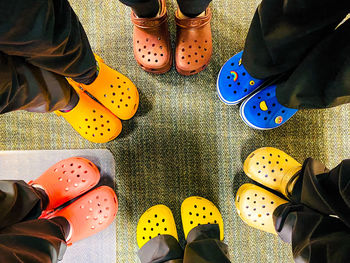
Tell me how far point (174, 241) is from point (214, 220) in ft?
0.46

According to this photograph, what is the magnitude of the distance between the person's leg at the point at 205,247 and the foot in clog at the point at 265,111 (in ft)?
1.16

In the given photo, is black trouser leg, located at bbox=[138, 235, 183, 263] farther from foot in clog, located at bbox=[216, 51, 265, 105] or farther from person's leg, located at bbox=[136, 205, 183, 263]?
foot in clog, located at bbox=[216, 51, 265, 105]

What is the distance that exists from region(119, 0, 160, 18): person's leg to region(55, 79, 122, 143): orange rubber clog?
1.00 ft

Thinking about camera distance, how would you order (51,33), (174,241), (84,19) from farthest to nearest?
(84,19) < (174,241) < (51,33)

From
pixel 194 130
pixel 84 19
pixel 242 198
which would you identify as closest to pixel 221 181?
pixel 242 198

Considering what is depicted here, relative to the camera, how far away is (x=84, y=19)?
2.87 feet

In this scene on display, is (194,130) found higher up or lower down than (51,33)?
lower down

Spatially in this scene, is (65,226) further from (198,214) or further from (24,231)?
(198,214)

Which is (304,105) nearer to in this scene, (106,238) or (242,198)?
(242,198)

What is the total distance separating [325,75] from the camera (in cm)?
47


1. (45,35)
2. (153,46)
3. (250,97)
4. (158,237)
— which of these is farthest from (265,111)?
(45,35)

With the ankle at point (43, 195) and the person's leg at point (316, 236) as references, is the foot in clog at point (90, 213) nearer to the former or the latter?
the ankle at point (43, 195)

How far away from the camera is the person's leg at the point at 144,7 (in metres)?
0.60

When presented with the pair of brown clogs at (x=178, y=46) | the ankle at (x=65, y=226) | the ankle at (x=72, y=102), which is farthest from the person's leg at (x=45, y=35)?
the ankle at (x=65, y=226)
